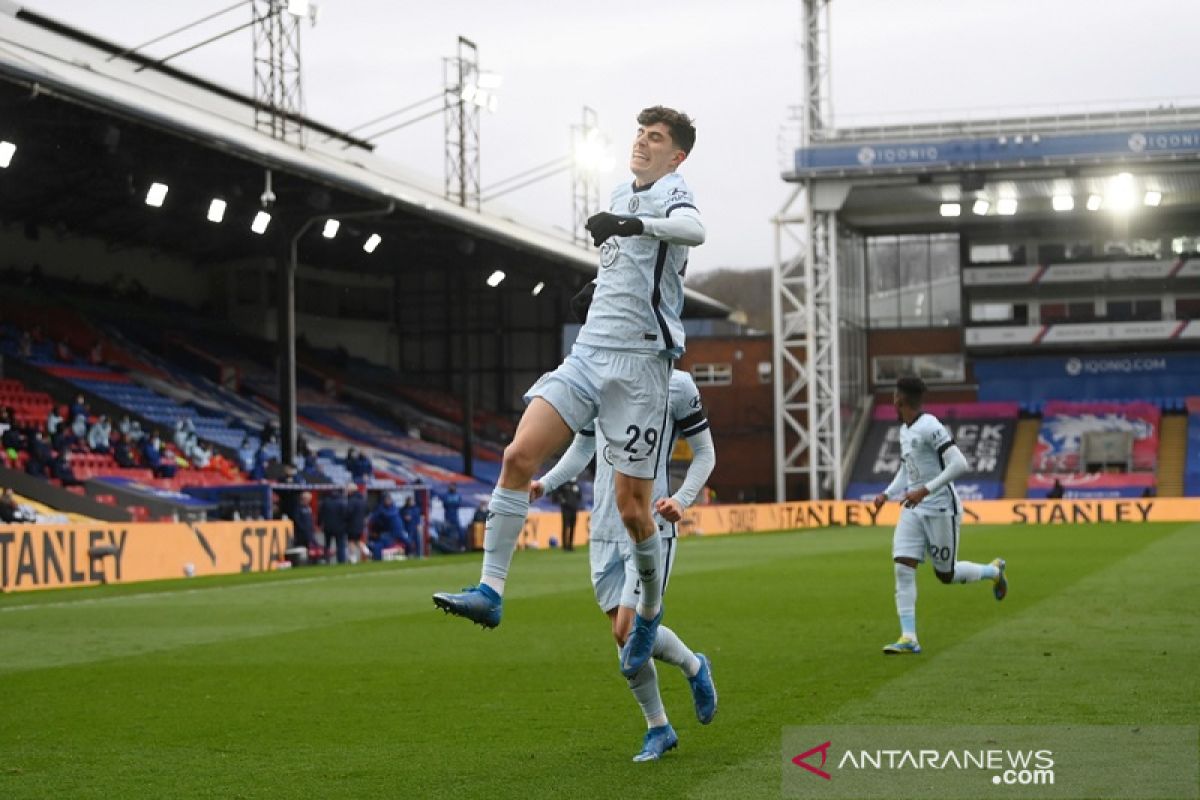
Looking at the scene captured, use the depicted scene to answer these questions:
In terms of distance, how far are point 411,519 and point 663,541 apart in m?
29.1

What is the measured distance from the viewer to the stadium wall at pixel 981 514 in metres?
51.4

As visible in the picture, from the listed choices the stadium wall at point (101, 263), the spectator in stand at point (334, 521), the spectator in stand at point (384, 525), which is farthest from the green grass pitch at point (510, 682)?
the stadium wall at point (101, 263)

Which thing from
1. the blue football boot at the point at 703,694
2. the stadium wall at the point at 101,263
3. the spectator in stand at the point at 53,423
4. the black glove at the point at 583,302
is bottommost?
the blue football boot at the point at 703,694

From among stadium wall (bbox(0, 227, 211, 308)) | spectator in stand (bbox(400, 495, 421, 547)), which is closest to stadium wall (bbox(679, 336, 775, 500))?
stadium wall (bbox(0, 227, 211, 308))

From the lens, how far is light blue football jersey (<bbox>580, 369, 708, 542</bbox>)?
8.19m

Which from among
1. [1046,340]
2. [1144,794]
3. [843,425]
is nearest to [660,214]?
[1144,794]

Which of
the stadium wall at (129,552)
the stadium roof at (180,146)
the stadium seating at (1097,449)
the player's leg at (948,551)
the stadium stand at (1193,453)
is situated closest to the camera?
the player's leg at (948,551)

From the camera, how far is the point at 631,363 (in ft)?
24.3

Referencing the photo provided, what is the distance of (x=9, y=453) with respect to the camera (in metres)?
32.4

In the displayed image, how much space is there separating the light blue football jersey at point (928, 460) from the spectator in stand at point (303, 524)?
20494mm

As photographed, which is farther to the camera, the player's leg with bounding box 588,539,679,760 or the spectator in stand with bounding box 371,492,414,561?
the spectator in stand with bounding box 371,492,414,561

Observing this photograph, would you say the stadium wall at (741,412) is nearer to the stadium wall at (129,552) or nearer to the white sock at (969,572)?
the stadium wall at (129,552)

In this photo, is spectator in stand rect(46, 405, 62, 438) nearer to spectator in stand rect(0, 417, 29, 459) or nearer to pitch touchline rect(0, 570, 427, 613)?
spectator in stand rect(0, 417, 29, 459)

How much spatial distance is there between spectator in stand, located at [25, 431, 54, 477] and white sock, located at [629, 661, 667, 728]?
27.0m
